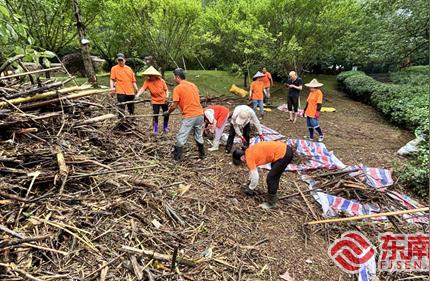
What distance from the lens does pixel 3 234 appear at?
2920 millimetres

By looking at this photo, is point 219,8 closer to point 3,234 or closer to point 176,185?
point 176,185

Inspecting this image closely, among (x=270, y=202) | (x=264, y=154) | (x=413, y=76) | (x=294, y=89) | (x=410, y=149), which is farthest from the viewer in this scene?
(x=413, y=76)

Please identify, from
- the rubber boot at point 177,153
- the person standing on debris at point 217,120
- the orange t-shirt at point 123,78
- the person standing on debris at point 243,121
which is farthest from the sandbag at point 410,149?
the orange t-shirt at point 123,78

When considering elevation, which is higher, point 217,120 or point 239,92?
point 217,120

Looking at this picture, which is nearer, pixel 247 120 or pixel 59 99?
pixel 59 99

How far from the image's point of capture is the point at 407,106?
10.9 meters

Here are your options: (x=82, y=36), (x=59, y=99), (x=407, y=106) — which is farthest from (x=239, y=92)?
(x=59, y=99)

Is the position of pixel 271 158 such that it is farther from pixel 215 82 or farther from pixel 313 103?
pixel 215 82

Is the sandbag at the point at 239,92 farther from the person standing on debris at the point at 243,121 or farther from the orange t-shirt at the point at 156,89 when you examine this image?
the person standing on debris at the point at 243,121

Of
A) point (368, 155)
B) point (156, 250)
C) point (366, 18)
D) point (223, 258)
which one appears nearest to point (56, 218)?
point (156, 250)

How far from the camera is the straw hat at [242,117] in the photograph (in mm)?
6461

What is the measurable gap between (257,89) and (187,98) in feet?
15.8

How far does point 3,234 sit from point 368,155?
7.46 meters

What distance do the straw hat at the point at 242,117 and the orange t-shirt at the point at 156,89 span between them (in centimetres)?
191
